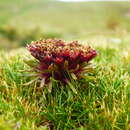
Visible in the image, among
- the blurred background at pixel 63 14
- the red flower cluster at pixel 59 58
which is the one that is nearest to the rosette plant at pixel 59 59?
the red flower cluster at pixel 59 58

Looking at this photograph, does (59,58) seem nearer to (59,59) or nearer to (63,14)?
(59,59)

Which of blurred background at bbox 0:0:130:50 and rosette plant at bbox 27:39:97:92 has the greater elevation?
blurred background at bbox 0:0:130:50

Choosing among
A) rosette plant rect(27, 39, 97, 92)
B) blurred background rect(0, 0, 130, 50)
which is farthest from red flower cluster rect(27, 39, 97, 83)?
blurred background rect(0, 0, 130, 50)

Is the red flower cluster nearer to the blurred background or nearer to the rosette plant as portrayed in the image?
the rosette plant

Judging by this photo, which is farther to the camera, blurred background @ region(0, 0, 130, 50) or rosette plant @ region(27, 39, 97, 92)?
blurred background @ region(0, 0, 130, 50)

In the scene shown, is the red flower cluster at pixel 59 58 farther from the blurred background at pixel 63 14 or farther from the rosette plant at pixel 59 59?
the blurred background at pixel 63 14

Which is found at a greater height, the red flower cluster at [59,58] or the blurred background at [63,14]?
the blurred background at [63,14]

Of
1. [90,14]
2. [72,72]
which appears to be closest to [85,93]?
[72,72]

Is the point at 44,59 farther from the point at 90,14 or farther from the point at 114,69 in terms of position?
the point at 90,14
